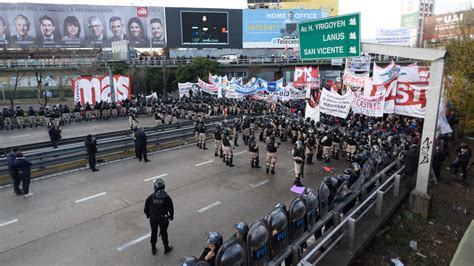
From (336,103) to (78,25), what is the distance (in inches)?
1811

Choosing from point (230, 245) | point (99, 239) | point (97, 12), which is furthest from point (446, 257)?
point (97, 12)

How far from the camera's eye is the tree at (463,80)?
49.9ft

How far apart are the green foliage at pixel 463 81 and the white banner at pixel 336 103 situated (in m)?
5.46

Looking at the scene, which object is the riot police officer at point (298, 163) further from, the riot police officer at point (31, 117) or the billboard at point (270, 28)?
the billboard at point (270, 28)

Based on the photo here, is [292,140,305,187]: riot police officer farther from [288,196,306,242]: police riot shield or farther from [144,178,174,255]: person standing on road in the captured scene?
[144,178,174,255]: person standing on road

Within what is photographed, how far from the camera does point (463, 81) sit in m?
15.6

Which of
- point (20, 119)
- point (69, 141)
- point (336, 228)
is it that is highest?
point (336, 228)

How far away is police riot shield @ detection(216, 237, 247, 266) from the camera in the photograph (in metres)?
4.55

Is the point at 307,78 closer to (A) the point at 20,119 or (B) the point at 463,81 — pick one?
(B) the point at 463,81

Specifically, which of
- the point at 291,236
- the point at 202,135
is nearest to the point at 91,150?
the point at 202,135

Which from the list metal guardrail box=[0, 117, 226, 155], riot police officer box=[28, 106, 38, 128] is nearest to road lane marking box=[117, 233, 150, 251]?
metal guardrail box=[0, 117, 226, 155]

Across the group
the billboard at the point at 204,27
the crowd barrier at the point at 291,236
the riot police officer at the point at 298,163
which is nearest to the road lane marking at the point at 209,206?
the riot police officer at the point at 298,163

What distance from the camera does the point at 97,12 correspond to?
49.3m

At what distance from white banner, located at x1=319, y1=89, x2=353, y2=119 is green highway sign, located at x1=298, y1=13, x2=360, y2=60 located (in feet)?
17.2
